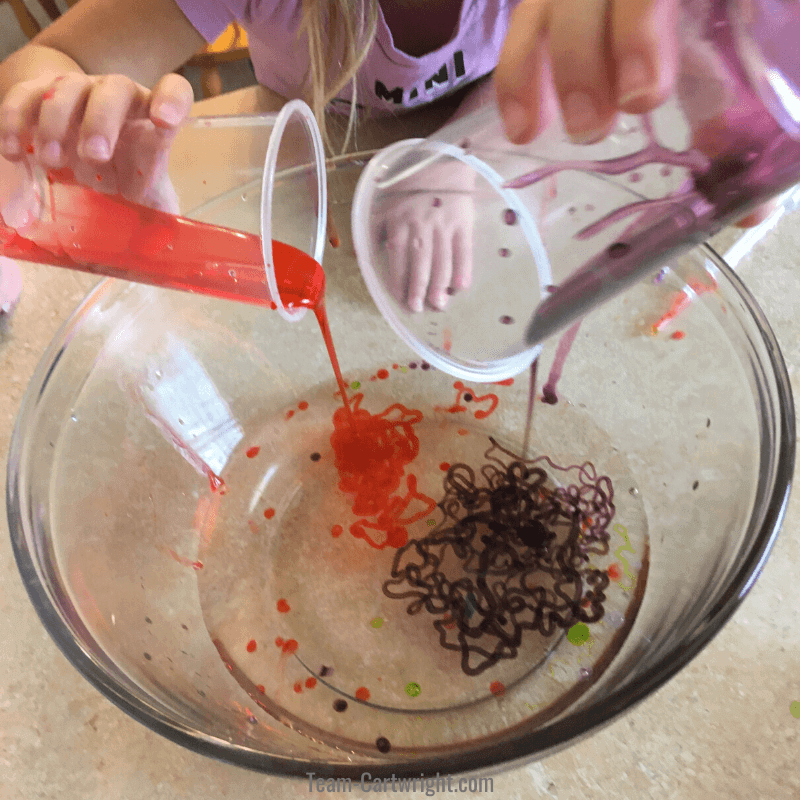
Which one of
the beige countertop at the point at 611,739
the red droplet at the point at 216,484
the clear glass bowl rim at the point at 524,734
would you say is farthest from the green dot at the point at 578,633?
the red droplet at the point at 216,484

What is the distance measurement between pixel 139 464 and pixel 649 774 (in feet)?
2.15

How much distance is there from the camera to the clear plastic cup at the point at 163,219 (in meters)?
0.58

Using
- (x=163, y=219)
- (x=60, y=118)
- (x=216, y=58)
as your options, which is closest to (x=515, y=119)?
(x=163, y=219)

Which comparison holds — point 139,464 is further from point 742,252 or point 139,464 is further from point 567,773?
point 742,252

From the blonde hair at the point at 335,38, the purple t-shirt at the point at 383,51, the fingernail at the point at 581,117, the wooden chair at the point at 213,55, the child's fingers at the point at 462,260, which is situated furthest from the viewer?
the wooden chair at the point at 213,55

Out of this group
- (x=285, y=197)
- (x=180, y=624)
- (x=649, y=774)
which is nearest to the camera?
(x=649, y=774)

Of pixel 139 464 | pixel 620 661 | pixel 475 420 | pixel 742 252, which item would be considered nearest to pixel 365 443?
pixel 475 420

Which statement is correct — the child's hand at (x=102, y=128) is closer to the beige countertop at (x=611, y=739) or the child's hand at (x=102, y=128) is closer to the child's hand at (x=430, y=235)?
the child's hand at (x=430, y=235)

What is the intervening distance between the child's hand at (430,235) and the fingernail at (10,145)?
39cm

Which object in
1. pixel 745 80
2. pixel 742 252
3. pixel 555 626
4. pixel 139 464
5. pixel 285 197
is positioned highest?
pixel 745 80

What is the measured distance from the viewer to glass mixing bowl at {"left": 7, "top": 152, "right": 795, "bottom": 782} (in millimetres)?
580

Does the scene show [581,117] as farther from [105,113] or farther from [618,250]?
[105,113]

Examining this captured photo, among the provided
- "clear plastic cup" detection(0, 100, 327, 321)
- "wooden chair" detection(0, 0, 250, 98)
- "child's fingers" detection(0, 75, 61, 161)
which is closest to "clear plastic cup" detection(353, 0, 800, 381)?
"clear plastic cup" detection(0, 100, 327, 321)

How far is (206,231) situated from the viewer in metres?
0.61
